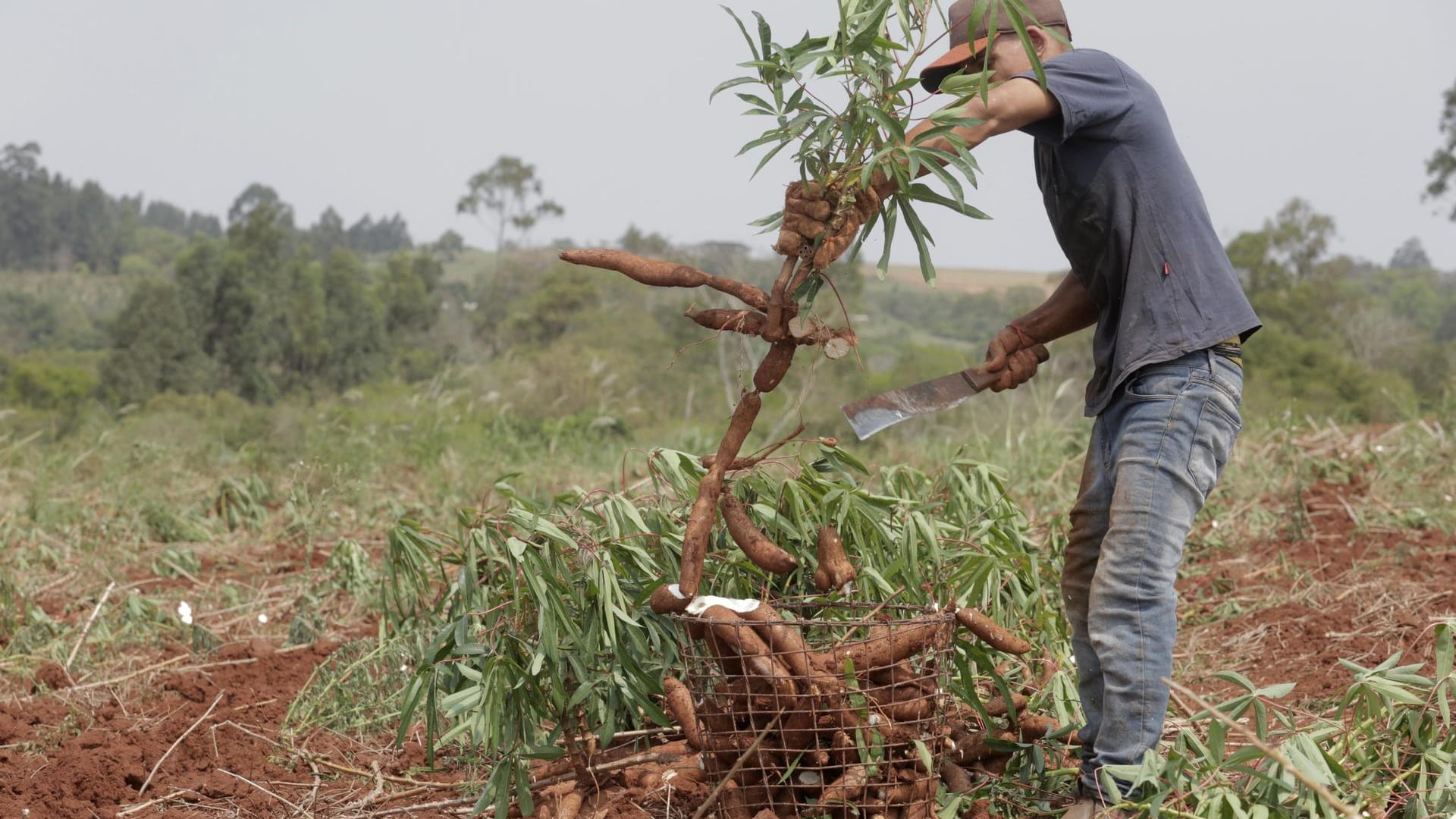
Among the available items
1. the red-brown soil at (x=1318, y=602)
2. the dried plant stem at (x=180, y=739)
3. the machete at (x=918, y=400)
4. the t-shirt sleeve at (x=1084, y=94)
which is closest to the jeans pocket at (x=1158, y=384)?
the machete at (x=918, y=400)

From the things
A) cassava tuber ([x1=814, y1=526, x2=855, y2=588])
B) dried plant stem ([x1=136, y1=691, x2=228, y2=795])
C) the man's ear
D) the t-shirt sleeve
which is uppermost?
the man's ear

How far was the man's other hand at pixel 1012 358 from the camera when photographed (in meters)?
2.78

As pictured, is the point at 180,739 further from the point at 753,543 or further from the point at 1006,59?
the point at 1006,59

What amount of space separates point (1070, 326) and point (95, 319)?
932 inches

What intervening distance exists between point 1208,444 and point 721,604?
103 centimetres

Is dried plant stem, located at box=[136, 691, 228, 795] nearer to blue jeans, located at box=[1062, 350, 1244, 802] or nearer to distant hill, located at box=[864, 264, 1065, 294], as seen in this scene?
blue jeans, located at box=[1062, 350, 1244, 802]

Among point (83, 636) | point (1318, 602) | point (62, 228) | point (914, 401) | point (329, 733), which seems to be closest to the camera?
point (914, 401)

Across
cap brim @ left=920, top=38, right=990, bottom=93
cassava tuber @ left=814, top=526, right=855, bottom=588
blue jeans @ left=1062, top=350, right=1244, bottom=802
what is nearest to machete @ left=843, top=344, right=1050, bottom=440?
cassava tuber @ left=814, top=526, right=855, bottom=588

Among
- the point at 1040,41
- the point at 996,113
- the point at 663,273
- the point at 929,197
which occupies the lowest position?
the point at 663,273

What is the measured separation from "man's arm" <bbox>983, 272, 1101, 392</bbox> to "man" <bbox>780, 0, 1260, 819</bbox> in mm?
167

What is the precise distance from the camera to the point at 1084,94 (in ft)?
7.64

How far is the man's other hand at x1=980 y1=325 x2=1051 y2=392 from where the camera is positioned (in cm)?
278

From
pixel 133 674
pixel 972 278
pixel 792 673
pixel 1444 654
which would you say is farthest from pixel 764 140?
pixel 972 278

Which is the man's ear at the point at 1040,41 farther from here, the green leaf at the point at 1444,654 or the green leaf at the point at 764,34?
the green leaf at the point at 1444,654
